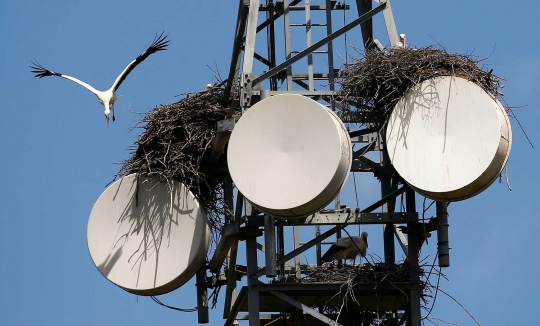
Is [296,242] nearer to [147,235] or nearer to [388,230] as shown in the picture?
[388,230]

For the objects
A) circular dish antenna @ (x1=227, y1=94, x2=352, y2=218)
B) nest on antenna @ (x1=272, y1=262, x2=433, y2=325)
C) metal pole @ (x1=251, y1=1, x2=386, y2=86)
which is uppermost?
metal pole @ (x1=251, y1=1, x2=386, y2=86)

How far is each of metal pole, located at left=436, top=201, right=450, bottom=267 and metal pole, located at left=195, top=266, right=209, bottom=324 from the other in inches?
171

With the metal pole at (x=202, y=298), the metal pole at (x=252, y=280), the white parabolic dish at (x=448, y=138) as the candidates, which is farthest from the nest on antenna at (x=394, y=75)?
the metal pole at (x=202, y=298)

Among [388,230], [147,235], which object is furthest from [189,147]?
[388,230]

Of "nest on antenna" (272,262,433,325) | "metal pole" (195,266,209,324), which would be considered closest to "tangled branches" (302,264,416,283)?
"nest on antenna" (272,262,433,325)

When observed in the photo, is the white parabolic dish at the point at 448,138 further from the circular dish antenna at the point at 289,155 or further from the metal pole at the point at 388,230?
the metal pole at the point at 388,230

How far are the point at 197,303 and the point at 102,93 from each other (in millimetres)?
4631

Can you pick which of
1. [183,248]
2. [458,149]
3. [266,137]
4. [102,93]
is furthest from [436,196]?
[102,93]

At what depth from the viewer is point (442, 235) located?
→ 2134 centimetres

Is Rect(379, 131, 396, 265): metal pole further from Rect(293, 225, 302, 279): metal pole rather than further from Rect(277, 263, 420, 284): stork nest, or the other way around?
Rect(293, 225, 302, 279): metal pole

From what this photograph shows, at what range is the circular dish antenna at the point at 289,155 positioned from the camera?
2002 cm

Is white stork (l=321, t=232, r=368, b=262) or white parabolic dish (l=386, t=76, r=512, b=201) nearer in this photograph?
white parabolic dish (l=386, t=76, r=512, b=201)

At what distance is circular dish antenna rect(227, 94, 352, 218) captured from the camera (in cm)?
2002

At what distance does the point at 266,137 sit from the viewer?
20547mm
